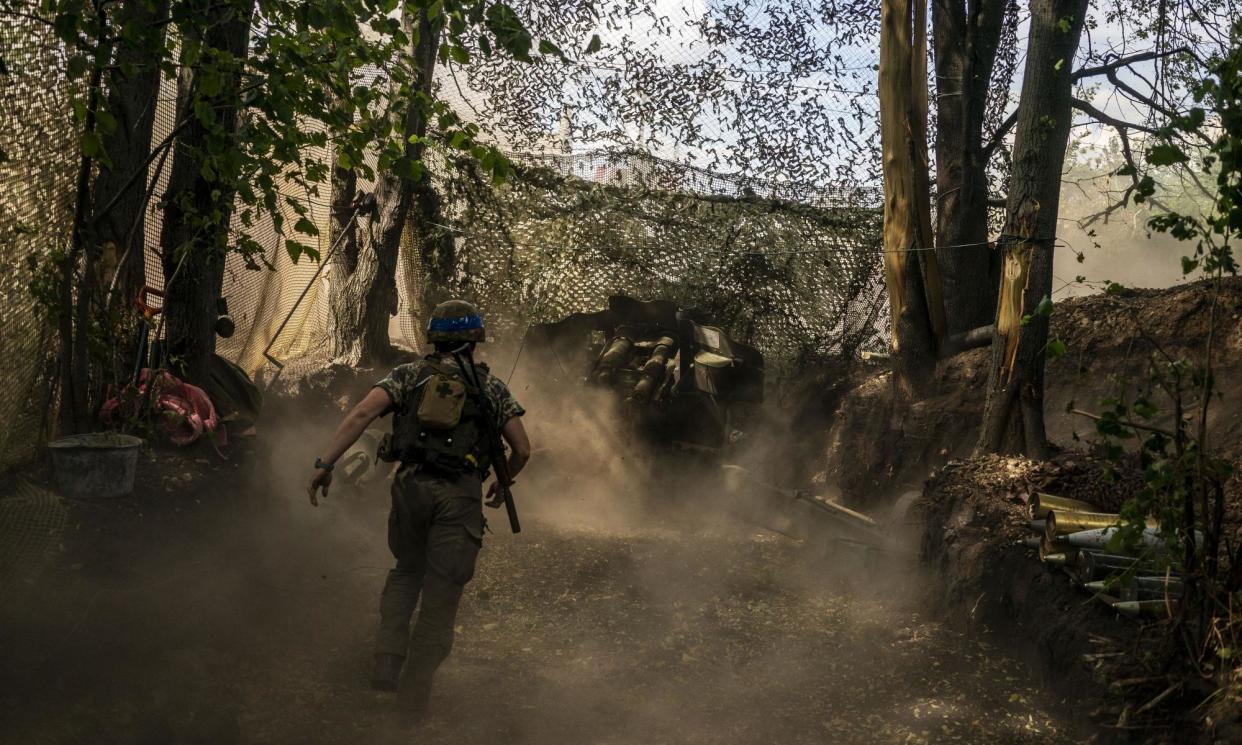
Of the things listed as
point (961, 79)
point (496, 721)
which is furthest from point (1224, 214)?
point (961, 79)

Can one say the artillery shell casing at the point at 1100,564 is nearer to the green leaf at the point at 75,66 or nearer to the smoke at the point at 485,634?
the smoke at the point at 485,634

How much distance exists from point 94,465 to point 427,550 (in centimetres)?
226

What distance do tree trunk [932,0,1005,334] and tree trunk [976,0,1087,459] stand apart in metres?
2.04

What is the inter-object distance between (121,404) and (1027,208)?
6261 millimetres

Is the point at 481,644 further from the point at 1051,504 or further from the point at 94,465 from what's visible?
the point at 1051,504

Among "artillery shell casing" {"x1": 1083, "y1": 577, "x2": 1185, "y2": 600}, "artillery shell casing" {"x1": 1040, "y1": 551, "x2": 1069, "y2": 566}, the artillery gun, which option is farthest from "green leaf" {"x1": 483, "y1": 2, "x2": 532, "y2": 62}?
the artillery gun

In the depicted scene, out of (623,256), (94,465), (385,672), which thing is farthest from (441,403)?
(623,256)

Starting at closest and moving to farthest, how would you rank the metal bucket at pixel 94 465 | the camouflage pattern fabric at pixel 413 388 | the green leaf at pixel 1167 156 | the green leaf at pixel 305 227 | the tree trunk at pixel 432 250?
the green leaf at pixel 1167 156 < the camouflage pattern fabric at pixel 413 388 < the green leaf at pixel 305 227 < the metal bucket at pixel 94 465 < the tree trunk at pixel 432 250

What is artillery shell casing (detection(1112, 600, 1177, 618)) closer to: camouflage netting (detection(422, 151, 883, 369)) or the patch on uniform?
the patch on uniform

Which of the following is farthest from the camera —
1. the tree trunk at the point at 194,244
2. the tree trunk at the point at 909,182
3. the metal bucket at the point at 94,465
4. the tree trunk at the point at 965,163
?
the tree trunk at the point at 965,163

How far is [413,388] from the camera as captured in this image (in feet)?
16.9

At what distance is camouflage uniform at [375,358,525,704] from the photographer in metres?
4.86

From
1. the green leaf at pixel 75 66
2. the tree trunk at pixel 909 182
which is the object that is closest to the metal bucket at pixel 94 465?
the green leaf at pixel 75 66

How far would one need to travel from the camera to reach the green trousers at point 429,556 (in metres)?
4.87
